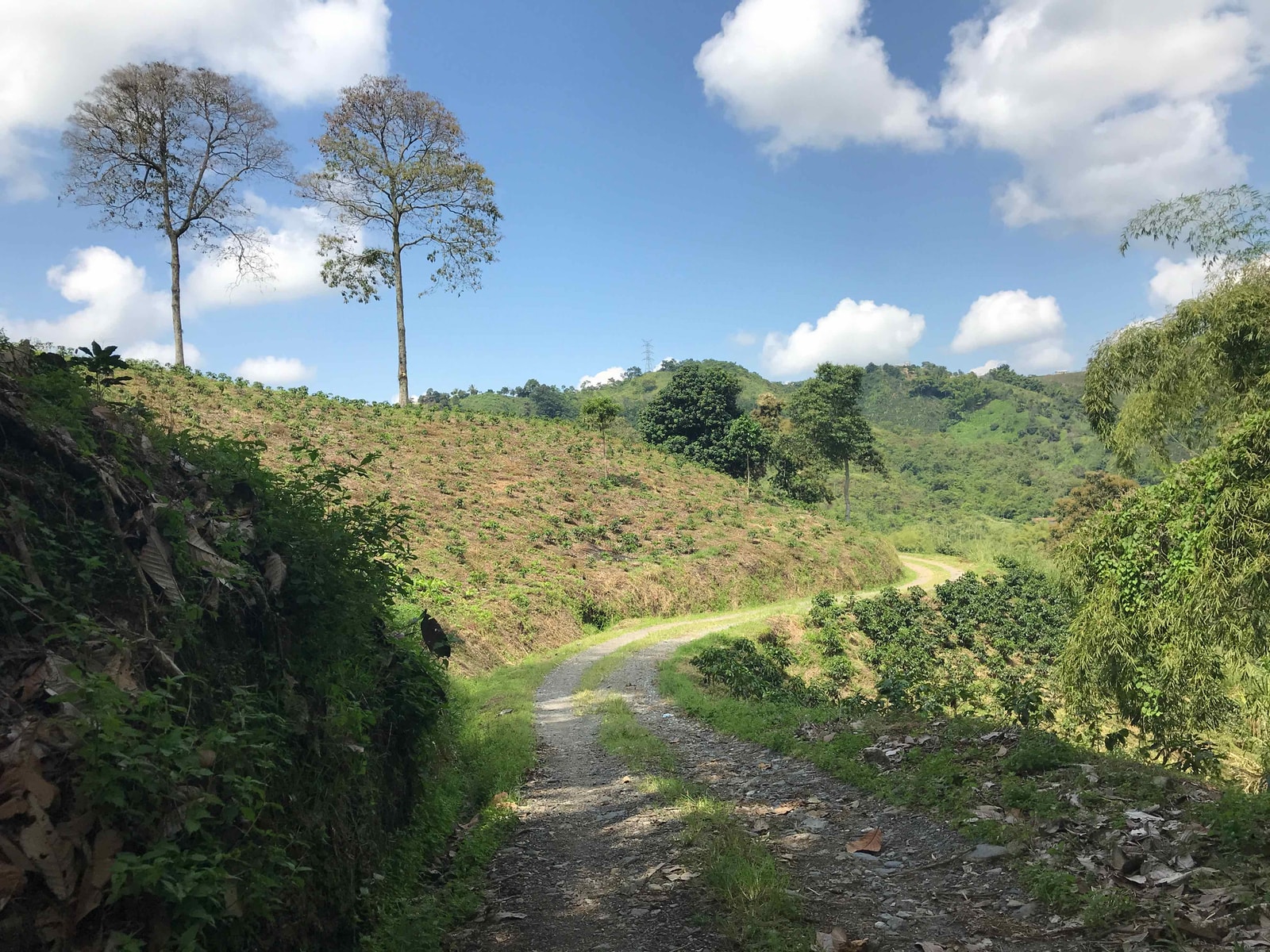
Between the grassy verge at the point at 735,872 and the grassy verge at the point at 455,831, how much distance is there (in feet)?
5.85

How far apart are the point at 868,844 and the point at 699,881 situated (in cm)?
161

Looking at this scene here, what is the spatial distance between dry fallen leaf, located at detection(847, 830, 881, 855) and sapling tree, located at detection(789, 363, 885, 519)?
46372 millimetres

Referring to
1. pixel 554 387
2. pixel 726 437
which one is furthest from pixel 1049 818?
pixel 554 387

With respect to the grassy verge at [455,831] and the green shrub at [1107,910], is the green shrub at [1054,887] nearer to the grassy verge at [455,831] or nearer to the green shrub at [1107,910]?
the green shrub at [1107,910]

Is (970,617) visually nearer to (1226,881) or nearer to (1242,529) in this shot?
(1242,529)

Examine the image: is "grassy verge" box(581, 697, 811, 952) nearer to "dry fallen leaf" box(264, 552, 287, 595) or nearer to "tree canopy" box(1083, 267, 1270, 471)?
"dry fallen leaf" box(264, 552, 287, 595)

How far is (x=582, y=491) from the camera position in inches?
1423

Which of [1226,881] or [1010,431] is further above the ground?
[1010,431]

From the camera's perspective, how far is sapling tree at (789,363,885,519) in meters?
51.2

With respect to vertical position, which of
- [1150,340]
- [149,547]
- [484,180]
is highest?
[484,180]

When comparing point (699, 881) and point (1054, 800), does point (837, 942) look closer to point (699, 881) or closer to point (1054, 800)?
point (699, 881)

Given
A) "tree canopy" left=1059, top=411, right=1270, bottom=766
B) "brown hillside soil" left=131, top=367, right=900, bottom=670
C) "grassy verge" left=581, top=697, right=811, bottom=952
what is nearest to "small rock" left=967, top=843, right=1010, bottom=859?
"grassy verge" left=581, top=697, right=811, bottom=952

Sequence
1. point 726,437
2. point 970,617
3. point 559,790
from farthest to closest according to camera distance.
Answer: point 726,437 < point 970,617 < point 559,790

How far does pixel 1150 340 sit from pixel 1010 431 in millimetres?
116978
